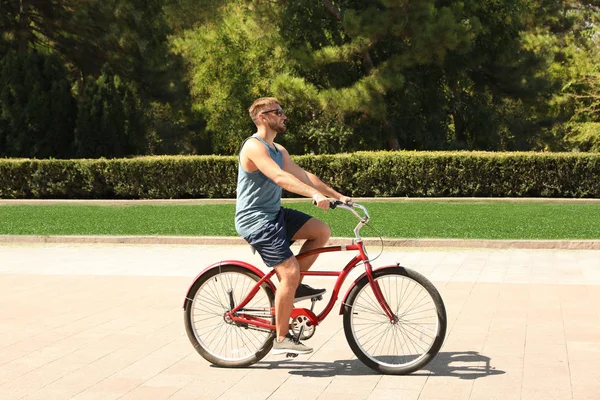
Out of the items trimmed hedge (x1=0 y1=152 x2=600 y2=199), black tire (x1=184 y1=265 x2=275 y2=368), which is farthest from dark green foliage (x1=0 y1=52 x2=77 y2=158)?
black tire (x1=184 y1=265 x2=275 y2=368)

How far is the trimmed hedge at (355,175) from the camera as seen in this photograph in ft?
82.4

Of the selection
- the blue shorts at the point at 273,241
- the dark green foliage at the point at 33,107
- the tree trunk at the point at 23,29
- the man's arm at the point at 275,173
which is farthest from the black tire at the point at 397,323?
the tree trunk at the point at 23,29

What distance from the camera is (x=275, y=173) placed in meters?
5.88

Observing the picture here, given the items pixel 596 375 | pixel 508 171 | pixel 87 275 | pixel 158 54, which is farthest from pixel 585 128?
pixel 596 375

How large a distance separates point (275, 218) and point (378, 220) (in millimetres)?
12078

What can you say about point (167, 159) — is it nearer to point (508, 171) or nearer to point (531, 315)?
point (508, 171)

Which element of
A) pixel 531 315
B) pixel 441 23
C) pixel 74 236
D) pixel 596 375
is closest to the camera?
pixel 596 375

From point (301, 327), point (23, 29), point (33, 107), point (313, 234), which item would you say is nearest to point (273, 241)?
point (313, 234)

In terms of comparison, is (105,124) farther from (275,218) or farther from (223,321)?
(275,218)

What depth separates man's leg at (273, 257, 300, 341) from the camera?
598cm

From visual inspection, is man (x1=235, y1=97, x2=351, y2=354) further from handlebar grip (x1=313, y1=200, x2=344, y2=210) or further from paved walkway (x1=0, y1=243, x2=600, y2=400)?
paved walkway (x1=0, y1=243, x2=600, y2=400)

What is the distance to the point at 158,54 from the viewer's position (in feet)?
117

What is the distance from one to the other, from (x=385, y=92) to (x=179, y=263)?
21.5m

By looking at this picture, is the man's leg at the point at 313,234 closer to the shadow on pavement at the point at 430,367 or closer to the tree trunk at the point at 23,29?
the shadow on pavement at the point at 430,367
